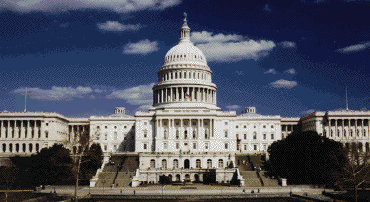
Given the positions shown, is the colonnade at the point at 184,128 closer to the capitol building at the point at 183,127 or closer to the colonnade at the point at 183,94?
the capitol building at the point at 183,127

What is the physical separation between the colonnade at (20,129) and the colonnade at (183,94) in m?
43.5

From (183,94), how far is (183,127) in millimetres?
20169

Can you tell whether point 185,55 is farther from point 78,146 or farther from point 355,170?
point 355,170

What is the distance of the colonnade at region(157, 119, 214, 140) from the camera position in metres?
130

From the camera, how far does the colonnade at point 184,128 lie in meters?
130

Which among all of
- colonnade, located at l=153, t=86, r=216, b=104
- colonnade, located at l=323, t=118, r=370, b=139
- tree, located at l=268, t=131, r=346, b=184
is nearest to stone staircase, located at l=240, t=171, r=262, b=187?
tree, located at l=268, t=131, r=346, b=184

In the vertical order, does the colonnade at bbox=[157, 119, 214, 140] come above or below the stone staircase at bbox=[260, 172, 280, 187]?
above

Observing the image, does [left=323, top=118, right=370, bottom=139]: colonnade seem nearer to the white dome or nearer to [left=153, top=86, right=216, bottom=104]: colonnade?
[left=153, top=86, right=216, bottom=104]: colonnade

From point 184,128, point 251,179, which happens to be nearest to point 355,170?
point 251,179

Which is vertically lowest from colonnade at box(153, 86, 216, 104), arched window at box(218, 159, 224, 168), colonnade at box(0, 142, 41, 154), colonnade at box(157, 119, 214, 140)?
arched window at box(218, 159, 224, 168)

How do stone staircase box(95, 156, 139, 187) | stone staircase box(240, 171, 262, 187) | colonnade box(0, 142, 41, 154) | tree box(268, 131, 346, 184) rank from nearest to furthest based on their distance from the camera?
tree box(268, 131, 346, 184) → stone staircase box(240, 171, 262, 187) → stone staircase box(95, 156, 139, 187) → colonnade box(0, 142, 41, 154)

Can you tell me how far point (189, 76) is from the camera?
496 ft

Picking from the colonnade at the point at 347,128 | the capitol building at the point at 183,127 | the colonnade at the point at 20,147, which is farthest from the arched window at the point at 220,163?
the colonnade at the point at 20,147

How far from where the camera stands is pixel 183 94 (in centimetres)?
14862
